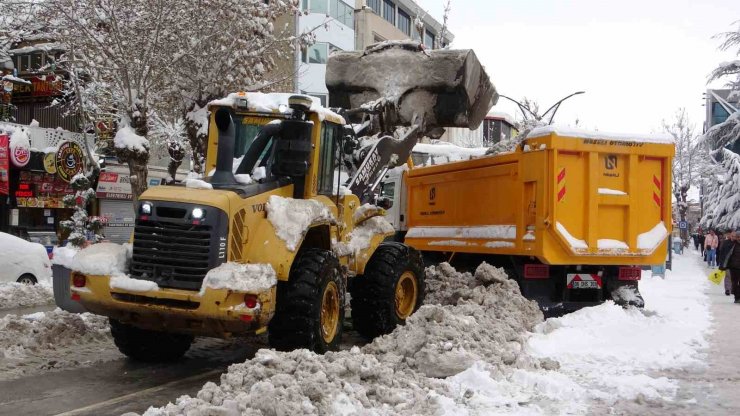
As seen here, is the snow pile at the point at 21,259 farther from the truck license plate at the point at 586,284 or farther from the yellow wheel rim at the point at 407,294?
the truck license plate at the point at 586,284

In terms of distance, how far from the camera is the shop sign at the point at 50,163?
2252 centimetres

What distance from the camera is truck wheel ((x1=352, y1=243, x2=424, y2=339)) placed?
30.2 ft

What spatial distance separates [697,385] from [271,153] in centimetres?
476

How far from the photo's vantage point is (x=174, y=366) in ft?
27.3

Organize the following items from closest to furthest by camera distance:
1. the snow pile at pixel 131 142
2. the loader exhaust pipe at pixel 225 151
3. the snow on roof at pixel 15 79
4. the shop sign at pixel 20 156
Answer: the loader exhaust pipe at pixel 225 151, the snow pile at pixel 131 142, the shop sign at pixel 20 156, the snow on roof at pixel 15 79

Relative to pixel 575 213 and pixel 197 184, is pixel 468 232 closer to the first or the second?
pixel 575 213

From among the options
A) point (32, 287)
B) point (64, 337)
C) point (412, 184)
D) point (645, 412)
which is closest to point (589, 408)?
point (645, 412)

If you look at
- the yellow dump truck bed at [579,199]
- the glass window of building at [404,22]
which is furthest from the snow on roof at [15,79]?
the glass window of building at [404,22]

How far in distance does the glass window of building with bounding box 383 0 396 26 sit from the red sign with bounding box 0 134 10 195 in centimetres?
2552

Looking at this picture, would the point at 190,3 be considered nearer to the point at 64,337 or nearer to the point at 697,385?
the point at 64,337

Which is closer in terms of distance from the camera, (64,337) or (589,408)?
(589,408)

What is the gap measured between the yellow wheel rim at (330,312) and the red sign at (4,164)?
636 inches

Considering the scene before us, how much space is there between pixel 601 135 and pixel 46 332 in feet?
24.0

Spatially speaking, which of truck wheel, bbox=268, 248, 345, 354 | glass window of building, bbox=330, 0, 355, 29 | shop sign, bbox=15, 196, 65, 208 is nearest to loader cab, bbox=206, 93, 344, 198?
truck wheel, bbox=268, 248, 345, 354
